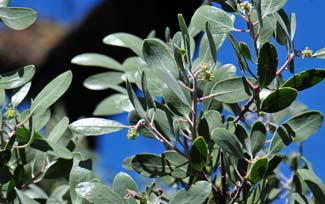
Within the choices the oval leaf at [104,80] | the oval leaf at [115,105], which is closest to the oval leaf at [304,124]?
the oval leaf at [115,105]

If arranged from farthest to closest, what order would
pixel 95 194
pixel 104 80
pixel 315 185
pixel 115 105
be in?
1. pixel 104 80
2. pixel 115 105
3. pixel 315 185
4. pixel 95 194

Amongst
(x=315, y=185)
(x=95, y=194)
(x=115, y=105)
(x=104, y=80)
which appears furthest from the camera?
(x=104, y=80)

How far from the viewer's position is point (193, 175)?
598 millimetres

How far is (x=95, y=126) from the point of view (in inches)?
23.6

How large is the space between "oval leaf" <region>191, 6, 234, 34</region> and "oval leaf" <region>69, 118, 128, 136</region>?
122 mm

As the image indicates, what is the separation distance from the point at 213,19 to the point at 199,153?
127 mm

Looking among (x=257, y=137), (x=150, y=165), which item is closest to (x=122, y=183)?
(x=150, y=165)

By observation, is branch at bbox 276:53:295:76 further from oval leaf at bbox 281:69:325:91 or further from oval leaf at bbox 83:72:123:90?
oval leaf at bbox 83:72:123:90

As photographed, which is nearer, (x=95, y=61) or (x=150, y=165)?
(x=150, y=165)

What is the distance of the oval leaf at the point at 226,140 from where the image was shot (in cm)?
55

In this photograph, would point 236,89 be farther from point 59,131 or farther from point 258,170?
point 59,131

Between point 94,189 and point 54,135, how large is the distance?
0.60ft

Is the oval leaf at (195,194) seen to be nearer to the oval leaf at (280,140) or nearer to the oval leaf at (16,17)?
the oval leaf at (280,140)

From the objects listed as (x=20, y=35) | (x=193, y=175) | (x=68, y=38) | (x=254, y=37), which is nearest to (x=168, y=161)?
(x=193, y=175)
